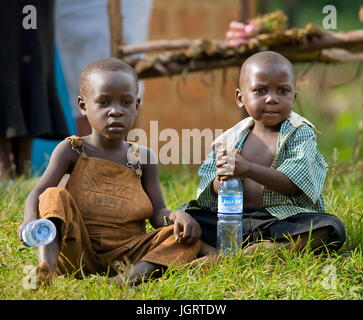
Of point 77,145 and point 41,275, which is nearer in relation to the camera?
point 41,275

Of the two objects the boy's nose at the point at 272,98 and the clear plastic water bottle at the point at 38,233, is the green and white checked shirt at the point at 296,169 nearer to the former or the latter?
the boy's nose at the point at 272,98

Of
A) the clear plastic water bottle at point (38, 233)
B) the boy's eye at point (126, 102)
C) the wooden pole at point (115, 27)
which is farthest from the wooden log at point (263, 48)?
the clear plastic water bottle at point (38, 233)

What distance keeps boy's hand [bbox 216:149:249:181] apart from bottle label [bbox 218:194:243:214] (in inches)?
3.5

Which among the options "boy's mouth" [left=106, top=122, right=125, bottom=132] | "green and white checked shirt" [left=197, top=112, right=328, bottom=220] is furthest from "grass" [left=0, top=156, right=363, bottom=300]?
"boy's mouth" [left=106, top=122, right=125, bottom=132]

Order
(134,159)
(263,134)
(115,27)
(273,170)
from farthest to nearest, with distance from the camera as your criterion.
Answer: (115,27), (263,134), (134,159), (273,170)

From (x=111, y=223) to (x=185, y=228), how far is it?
1.08 ft

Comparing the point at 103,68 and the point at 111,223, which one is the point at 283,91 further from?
the point at 111,223

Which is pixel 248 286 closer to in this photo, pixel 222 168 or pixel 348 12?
pixel 222 168

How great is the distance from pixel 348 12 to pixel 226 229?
692cm

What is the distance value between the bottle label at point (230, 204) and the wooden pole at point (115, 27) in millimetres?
2915

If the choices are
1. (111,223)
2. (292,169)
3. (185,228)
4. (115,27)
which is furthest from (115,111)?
(115,27)

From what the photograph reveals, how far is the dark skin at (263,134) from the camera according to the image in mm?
3613

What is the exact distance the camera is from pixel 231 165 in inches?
140

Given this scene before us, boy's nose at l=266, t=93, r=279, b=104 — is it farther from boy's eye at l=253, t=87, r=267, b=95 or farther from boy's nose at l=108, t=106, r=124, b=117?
boy's nose at l=108, t=106, r=124, b=117
